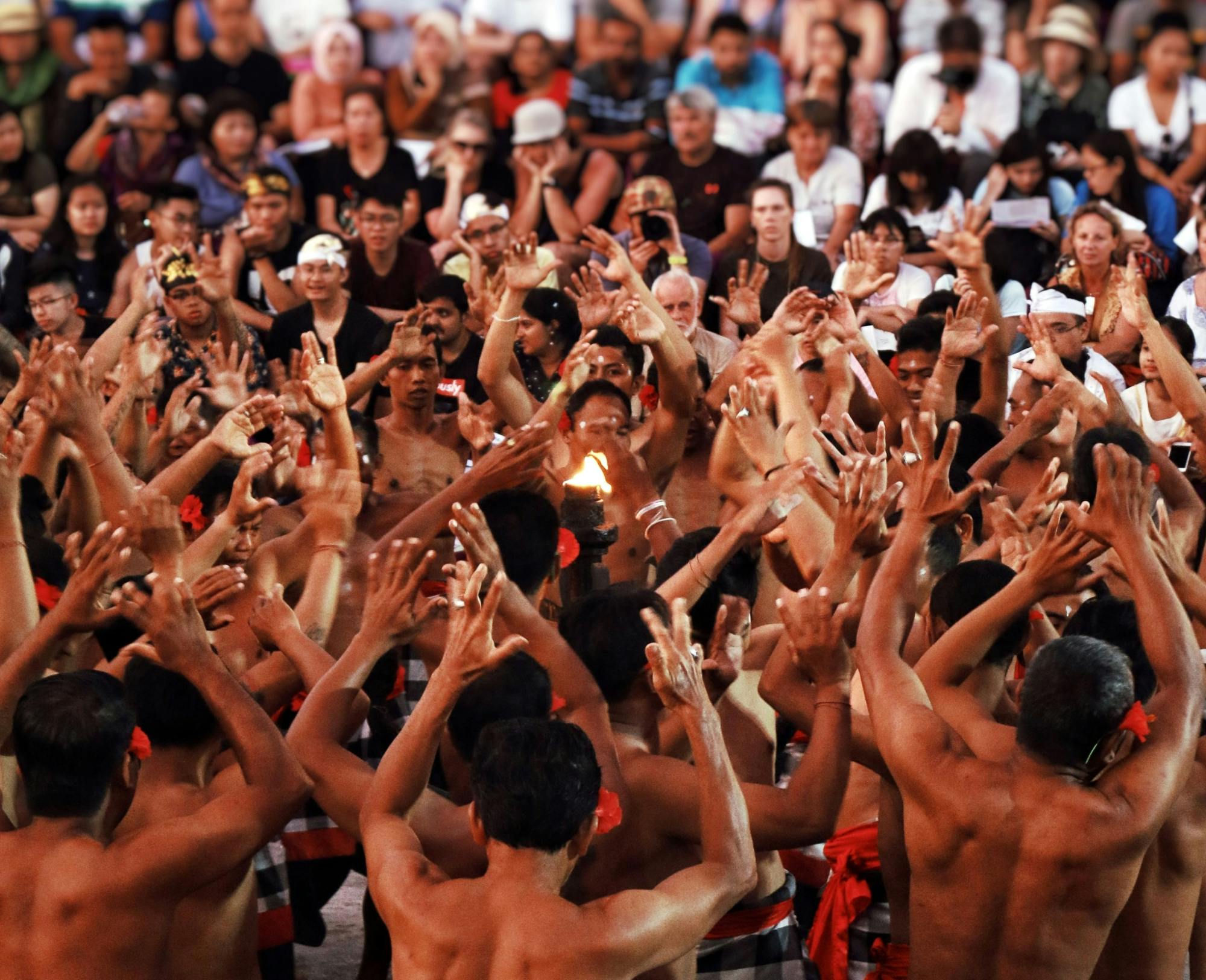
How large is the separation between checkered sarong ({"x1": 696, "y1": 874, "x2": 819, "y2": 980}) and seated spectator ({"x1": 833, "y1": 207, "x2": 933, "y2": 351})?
4.56 metres

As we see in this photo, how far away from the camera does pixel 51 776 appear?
3.80 metres

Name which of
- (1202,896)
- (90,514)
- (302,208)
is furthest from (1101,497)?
(302,208)

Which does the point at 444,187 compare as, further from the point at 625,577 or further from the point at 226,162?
the point at 625,577

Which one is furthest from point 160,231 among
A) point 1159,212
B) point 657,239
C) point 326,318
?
point 1159,212

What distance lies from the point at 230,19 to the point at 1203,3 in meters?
7.42

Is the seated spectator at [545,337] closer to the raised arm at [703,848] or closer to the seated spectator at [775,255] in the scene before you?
the seated spectator at [775,255]

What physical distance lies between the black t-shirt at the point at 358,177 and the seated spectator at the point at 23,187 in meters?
1.71

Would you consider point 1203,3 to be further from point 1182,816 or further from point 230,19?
point 1182,816

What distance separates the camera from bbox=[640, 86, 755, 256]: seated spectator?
10984 mm

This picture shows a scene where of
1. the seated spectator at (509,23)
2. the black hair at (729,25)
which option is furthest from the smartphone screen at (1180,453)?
the seated spectator at (509,23)

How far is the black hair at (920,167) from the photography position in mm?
10500

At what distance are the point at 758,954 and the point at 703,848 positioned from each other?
0.93m

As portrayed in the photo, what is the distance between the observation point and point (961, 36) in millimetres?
12242

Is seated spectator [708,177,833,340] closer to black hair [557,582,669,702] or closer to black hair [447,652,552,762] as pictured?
black hair [557,582,669,702]
